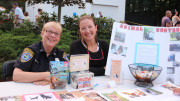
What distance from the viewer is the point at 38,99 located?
103 cm

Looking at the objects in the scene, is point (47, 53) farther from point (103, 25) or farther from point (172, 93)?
point (103, 25)

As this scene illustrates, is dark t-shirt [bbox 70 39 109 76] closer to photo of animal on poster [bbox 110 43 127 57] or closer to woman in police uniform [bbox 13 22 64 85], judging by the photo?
woman in police uniform [bbox 13 22 64 85]

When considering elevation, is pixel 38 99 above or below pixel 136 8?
below

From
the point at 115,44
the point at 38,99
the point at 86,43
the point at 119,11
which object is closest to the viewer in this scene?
the point at 38,99

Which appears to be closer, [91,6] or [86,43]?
[86,43]

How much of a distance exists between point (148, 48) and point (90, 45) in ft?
2.79

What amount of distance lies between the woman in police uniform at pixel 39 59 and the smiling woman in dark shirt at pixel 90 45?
334mm

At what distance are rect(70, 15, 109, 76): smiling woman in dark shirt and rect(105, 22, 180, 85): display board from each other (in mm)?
474

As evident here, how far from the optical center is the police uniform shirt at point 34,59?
1447mm

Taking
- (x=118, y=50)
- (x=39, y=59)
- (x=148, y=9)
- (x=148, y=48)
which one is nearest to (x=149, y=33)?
(x=148, y=48)

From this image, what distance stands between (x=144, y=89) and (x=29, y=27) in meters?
3.94

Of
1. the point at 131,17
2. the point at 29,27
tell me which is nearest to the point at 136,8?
the point at 131,17

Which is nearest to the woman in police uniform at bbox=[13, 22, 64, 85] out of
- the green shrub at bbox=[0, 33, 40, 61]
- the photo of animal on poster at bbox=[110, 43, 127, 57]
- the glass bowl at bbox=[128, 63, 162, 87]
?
the photo of animal on poster at bbox=[110, 43, 127, 57]

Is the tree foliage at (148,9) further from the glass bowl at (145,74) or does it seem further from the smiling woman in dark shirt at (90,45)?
the glass bowl at (145,74)
